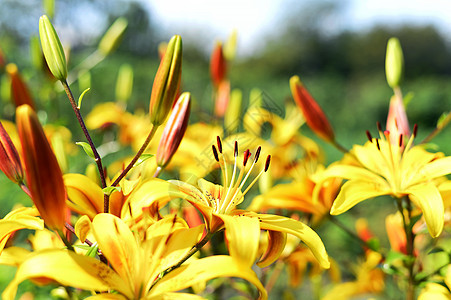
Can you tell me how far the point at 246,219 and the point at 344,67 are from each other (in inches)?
762

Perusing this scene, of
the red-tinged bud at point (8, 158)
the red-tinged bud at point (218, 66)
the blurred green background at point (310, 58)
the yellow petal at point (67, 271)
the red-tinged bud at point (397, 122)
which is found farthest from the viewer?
the blurred green background at point (310, 58)

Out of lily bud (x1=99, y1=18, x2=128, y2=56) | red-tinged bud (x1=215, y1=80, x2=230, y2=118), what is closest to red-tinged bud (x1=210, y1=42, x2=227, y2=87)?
red-tinged bud (x1=215, y1=80, x2=230, y2=118)

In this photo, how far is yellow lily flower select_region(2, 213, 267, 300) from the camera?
44 centimetres

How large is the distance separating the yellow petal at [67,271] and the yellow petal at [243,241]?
0.14 m

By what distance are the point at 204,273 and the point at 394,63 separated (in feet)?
2.30

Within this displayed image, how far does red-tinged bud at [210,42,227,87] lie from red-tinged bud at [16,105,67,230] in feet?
2.64

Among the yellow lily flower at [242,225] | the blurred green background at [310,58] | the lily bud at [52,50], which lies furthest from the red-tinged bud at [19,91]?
the blurred green background at [310,58]

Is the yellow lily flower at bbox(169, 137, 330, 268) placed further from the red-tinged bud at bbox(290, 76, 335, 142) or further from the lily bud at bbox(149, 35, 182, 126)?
the red-tinged bud at bbox(290, 76, 335, 142)

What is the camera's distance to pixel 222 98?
4.22 ft

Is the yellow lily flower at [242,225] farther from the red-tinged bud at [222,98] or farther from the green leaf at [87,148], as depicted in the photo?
the red-tinged bud at [222,98]

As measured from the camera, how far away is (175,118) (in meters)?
0.61

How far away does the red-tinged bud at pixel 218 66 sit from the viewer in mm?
1218

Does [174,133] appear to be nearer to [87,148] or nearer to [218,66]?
[87,148]

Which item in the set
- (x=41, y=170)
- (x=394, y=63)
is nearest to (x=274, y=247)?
(x=41, y=170)
